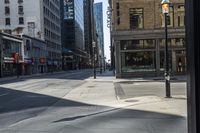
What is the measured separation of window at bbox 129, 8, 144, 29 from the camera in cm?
5079

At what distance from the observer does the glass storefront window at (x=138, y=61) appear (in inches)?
1977

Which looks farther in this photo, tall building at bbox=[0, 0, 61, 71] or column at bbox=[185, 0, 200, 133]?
tall building at bbox=[0, 0, 61, 71]

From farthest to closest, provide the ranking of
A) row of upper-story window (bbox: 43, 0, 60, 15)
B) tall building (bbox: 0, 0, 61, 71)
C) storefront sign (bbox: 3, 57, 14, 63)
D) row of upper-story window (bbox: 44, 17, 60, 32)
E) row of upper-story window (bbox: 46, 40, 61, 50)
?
row of upper-story window (bbox: 46, 40, 61, 50)
row of upper-story window (bbox: 43, 0, 60, 15)
row of upper-story window (bbox: 44, 17, 60, 32)
tall building (bbox: 0, 0, 61, 71)
storefront sign (bbox: 3, 57, 14, 63)

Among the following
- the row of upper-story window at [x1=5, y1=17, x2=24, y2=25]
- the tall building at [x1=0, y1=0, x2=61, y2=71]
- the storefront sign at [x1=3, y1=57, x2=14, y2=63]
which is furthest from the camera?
the row of upper-story window at [x1=5, y1=17, x2=24, y2=25]

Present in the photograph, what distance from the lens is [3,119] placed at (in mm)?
15281

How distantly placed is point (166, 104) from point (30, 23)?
104131 millimetres

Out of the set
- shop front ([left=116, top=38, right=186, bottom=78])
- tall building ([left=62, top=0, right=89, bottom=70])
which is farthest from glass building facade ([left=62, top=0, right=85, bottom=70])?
shop front ([left=116, top=38, right=186, bottom=78])

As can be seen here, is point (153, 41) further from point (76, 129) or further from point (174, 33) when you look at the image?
point (76, 129)

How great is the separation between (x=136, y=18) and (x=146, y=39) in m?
2.78

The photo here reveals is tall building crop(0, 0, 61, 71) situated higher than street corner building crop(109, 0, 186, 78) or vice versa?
tall building crop(0, 0, 61, 71)

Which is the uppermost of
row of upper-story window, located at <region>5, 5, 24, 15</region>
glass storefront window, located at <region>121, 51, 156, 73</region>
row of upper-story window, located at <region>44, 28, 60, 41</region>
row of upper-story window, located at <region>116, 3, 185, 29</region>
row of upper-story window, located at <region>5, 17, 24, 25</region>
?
row of upper-story window, located at <region>5, 5, 24, 15</region>

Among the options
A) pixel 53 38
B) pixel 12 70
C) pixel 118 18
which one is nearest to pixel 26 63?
pixel 12 70

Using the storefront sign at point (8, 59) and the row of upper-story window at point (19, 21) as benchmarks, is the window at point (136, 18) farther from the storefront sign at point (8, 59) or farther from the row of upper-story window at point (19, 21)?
the row of upper-story window at point (19, 21)

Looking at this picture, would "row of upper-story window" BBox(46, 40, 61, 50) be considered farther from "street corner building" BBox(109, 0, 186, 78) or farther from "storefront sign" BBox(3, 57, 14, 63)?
"street corner building" BBox(109, 0, 186, 78)
